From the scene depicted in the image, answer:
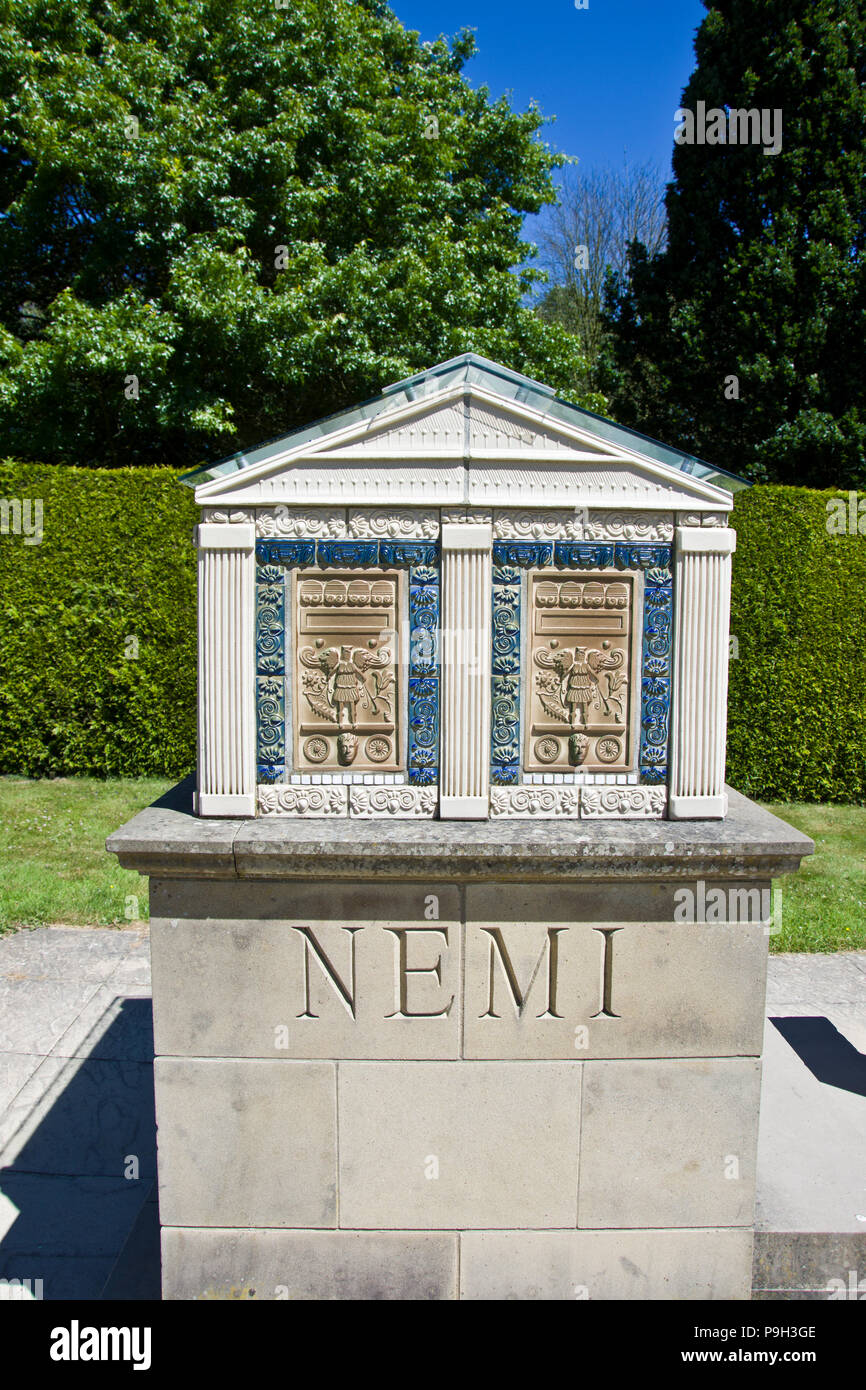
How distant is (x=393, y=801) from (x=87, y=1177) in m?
2.21

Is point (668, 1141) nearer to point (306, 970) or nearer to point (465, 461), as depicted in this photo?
point (306, 970)

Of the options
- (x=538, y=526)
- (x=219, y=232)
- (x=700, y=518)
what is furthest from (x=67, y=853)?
(x=219, y=232)

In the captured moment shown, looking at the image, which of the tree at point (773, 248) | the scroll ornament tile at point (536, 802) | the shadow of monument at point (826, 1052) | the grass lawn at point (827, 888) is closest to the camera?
the scroll ornament tile at point (536, 802)

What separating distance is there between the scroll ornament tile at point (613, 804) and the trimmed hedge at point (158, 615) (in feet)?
22.4

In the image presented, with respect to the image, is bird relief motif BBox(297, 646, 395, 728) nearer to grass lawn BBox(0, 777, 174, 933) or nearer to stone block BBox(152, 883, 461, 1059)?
stone block BBox(152, 883, 461, 1059)

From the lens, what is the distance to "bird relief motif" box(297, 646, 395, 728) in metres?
2.66

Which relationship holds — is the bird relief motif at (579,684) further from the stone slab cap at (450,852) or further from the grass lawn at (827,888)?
the grass lawn at (827,888)

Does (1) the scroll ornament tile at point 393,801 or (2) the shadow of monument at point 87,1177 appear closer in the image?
(1) the scroll ornament tile at point 393,801

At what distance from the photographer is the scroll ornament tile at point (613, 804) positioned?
8.95 ft

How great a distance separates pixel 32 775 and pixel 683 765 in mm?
8392

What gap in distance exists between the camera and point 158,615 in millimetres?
9023

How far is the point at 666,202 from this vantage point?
43.4 feet

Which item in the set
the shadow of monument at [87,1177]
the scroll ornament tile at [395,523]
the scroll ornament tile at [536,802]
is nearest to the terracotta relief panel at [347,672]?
the scroll ornament tile at [395,523]

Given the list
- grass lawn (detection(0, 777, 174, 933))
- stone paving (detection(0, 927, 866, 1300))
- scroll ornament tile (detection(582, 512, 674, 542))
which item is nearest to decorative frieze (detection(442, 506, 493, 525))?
scroll ornament tile (detection(582, 512, 674, 542))
